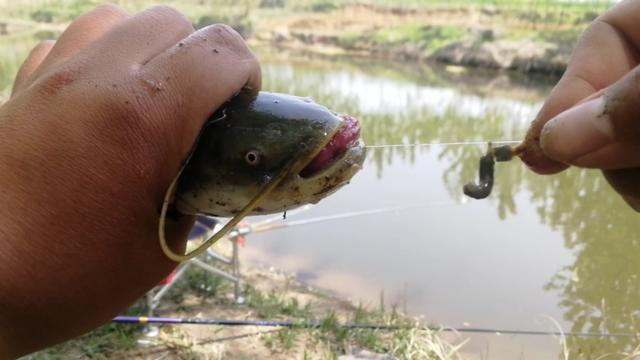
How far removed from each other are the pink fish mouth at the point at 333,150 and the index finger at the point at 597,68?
2.06 feet

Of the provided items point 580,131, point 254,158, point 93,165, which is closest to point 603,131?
point 580,131

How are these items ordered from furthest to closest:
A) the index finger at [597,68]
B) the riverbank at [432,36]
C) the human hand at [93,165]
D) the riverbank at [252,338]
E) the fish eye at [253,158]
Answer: the riverbank at [432,36], the riverbank at [252,338], the index finger at [597,68], the fish eye at [253,158], the human hand at [93,165]

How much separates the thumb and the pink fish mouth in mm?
504

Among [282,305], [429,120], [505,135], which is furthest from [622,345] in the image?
[429,120]

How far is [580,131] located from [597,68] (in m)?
0.53

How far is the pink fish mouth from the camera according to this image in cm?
151

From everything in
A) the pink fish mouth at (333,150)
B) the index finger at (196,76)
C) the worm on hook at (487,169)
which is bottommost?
the worm on hook at (487,169)

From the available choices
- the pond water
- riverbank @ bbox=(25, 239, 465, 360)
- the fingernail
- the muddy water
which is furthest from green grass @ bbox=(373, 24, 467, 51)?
the fingernail

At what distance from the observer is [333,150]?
152 cm

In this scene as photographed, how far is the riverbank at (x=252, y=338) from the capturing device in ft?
13.0

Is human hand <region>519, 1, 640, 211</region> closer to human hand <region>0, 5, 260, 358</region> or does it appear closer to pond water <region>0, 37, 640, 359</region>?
human hand <region>0, 5, 260, 358</region>

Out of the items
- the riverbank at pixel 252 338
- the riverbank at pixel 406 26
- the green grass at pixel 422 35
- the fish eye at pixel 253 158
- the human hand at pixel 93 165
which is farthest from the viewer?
the green grass at pixel 422 35

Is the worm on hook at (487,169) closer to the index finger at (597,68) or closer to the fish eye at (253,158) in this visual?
the index finger at (597,68)

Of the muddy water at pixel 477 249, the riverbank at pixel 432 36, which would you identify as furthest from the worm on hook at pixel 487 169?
the riverbank at pixel 432 36
